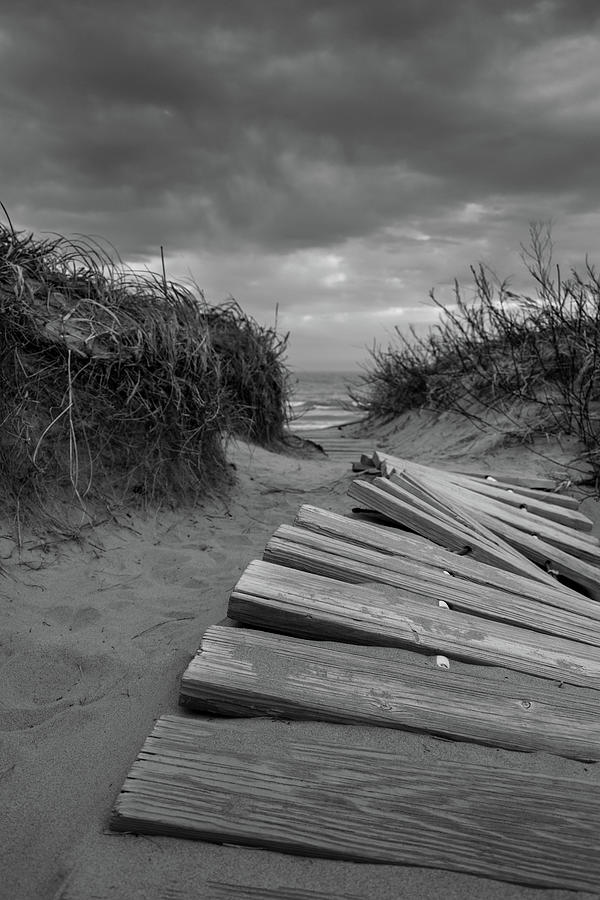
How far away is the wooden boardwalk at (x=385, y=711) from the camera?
139cm

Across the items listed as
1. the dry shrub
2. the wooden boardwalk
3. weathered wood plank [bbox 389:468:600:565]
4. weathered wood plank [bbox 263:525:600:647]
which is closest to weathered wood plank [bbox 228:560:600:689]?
the wooden boardwalk

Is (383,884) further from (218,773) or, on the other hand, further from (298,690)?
(298,690)

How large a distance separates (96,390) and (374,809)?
307 cm

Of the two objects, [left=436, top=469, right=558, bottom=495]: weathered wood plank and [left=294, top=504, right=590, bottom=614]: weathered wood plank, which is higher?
[left=436, top=469, right=558, bottom=495]: weathered wood plank

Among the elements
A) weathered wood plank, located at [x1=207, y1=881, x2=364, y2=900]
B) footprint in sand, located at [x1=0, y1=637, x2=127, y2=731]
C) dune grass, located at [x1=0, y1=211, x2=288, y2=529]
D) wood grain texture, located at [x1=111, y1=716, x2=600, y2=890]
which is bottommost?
footprint in sand, located at [x1=0, y1=637, x2=127, y2=731]

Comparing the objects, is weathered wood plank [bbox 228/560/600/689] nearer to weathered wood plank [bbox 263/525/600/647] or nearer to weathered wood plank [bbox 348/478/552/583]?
weathered wood plank [bbox 263/525/600/647]

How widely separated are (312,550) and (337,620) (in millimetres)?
587

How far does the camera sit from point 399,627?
219cm

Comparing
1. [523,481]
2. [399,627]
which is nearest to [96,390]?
[399,627]

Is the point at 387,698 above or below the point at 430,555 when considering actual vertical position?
below

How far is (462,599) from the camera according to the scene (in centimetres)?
257

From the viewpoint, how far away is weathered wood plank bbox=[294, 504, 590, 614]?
2.88 m

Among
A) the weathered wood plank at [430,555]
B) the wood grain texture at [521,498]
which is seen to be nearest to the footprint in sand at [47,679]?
the weathered wood plank at [430,555]

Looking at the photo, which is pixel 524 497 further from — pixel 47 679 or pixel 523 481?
pixel 47 679
